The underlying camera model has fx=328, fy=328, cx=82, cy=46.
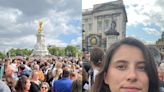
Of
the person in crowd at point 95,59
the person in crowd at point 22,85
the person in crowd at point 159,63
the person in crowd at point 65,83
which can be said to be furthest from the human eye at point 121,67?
the person in crowd at point 65,83

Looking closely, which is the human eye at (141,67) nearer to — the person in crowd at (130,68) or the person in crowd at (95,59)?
the person in crowd at (130,68)

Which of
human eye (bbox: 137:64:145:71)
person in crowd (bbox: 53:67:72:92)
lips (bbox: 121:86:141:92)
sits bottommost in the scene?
person in crowd (bbox: 53:67:72:92)

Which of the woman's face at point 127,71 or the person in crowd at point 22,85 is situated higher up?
the woman's face at point 127,71

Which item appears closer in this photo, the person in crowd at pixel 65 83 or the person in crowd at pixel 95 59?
the person in crowd at pixel 95 59

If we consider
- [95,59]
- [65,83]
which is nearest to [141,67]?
[95,59]

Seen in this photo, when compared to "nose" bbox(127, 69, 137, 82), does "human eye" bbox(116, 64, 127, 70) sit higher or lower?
higher

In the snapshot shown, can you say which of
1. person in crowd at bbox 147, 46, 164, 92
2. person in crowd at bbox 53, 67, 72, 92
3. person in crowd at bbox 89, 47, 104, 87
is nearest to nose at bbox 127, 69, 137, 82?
person in crowd at bbox 147, 46, 164, 92

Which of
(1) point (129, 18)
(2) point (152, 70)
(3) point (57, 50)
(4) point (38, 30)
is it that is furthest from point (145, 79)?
(3) point (57, 50)

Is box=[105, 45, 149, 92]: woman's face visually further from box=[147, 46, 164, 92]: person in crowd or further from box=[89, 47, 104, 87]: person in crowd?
box=[89, 47, 104, 87]: person in crowd

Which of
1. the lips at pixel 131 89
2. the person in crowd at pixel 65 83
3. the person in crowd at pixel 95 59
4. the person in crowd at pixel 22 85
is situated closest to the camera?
the lips at pixel 131 89
